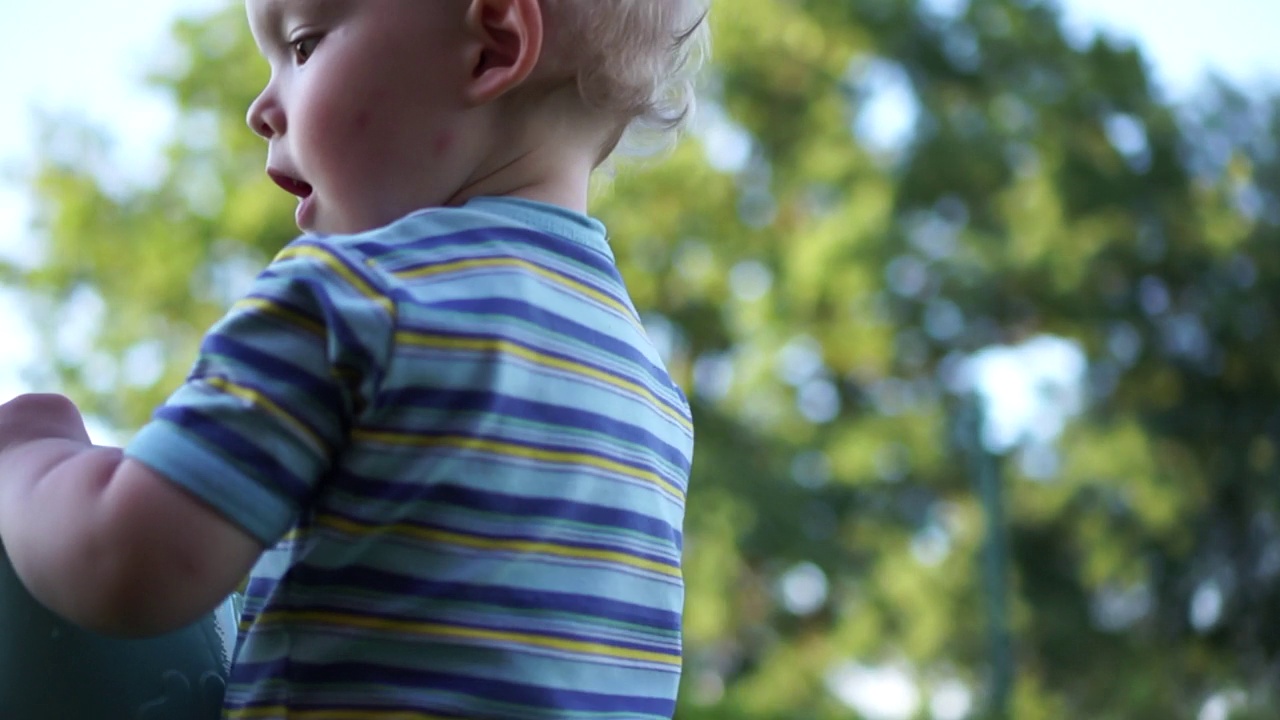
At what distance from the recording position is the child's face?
2.48 feet

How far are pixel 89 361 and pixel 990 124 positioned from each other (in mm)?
6211

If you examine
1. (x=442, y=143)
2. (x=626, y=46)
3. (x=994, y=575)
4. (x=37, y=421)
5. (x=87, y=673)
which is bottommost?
(x=87, y=673)

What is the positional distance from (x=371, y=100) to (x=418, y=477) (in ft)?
0.71

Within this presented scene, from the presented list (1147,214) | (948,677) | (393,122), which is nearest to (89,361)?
(948,677)

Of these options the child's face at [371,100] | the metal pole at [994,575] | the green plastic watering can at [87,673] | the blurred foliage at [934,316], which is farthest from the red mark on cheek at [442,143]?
the blurred foliage at [934,316]

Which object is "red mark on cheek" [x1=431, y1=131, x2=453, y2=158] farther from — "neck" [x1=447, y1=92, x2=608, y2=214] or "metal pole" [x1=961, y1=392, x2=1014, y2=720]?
"metal pole" [x1=961, y1=392, x2=1014, y2=720]

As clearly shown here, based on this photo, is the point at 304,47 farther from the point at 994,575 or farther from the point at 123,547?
the point at 994,575

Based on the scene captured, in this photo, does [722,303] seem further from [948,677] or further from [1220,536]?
[1220,536]

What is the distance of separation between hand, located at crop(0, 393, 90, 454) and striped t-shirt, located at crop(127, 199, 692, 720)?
0.11 meters

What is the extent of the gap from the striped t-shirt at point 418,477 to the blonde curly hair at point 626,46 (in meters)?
0.13

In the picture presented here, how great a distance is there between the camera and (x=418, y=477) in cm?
64

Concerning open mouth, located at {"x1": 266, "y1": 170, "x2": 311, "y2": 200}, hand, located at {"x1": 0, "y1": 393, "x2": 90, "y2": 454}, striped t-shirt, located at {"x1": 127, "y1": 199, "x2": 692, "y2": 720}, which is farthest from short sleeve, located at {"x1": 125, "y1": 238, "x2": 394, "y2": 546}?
open mouth, located at {"x1": 266, "y1": 170, "x2": 311, "y2": 200}

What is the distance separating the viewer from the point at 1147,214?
10305mm

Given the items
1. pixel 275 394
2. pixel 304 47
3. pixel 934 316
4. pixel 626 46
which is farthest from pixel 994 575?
pixel 275 394
